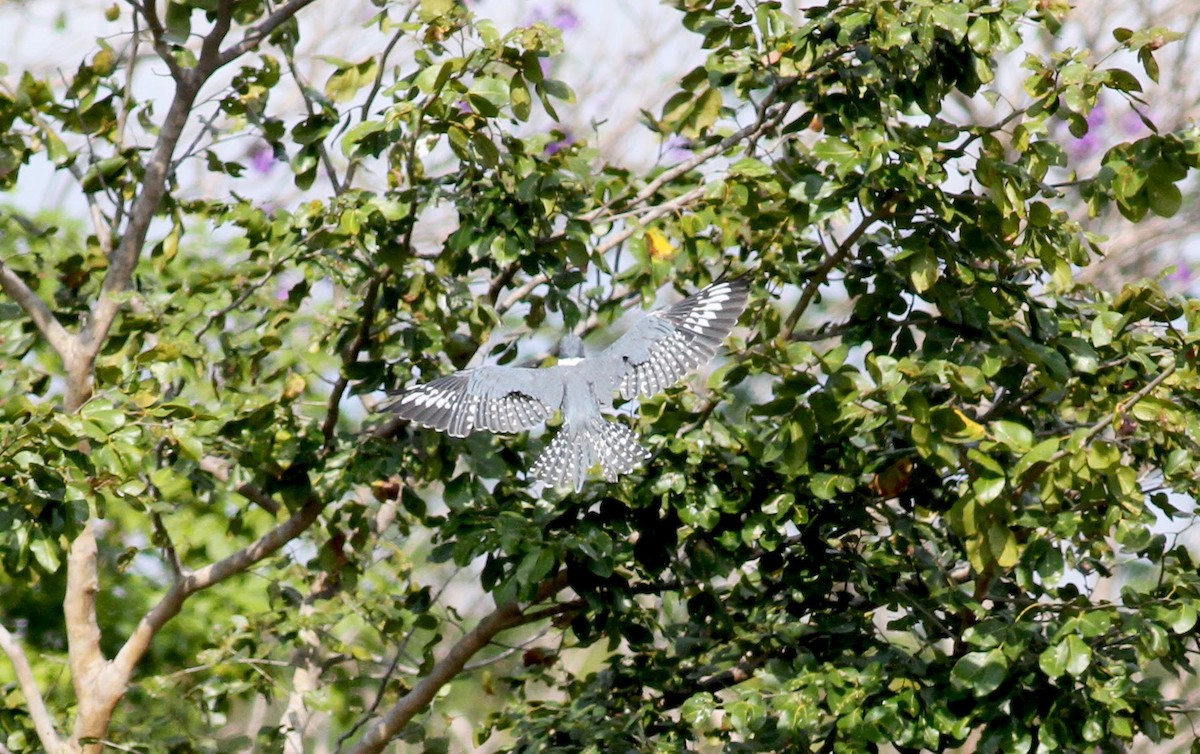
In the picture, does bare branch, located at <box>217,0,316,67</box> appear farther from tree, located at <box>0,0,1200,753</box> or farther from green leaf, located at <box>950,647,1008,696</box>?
green leaf, located at <box>950,647,1008,696</box>

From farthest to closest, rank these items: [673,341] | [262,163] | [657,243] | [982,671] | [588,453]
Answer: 1. [262,163]
2. [657,243]
3. [673,341]
4. [588,453]
5. [982,671]

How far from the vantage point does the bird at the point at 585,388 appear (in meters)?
3.42

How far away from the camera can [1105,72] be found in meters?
3.00

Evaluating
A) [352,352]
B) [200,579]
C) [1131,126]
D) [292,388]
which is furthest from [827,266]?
[1131,126]

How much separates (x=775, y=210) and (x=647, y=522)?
794 millimetres

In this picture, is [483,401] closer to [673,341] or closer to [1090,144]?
[673,341]

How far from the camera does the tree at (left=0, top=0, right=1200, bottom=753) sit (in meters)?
3.01

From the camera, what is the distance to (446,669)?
12.4ft

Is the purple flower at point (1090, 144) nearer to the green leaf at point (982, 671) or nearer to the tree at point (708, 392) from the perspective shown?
the tree at point (708, 392)

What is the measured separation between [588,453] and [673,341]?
35 cm

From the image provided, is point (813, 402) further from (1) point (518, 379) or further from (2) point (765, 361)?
(1) point (518, 379)

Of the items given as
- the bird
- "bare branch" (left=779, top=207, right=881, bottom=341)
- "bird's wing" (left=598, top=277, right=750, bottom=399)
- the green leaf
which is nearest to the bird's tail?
the bird

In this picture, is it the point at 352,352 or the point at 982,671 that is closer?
the point at 982,671

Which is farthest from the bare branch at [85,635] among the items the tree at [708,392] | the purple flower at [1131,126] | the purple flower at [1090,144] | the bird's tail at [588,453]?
the purple flower at [1131,126]
